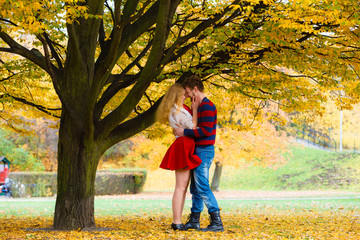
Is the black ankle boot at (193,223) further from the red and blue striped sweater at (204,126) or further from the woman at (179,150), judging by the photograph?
the red and blue striped sweater at (204,126)

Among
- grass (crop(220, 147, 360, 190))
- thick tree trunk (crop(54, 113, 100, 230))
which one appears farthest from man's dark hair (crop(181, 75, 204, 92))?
grass (crop(220, 147, 360, 190))

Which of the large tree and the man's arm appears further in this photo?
the large tree

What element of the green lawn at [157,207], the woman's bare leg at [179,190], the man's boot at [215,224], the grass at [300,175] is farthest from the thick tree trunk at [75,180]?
the grass at [300,175]

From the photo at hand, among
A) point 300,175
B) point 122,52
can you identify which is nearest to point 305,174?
point 300,175

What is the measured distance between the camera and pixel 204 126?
5516mm

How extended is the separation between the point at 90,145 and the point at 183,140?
81.7 inches

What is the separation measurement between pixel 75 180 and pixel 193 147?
7.90ft

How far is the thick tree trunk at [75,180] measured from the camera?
22.9ft

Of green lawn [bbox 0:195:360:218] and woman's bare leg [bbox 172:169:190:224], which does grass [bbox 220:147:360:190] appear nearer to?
green lawn [bbox 0:195:360:218]

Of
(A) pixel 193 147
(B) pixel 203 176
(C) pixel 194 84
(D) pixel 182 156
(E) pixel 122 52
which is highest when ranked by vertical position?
(E) pixel 122 52

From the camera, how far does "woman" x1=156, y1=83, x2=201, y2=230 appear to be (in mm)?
5574

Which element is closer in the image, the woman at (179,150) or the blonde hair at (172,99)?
the woman at (179,150)

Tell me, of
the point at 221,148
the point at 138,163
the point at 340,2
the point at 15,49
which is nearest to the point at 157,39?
the point at 15,49

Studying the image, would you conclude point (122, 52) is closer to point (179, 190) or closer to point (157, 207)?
point (179, 190)
